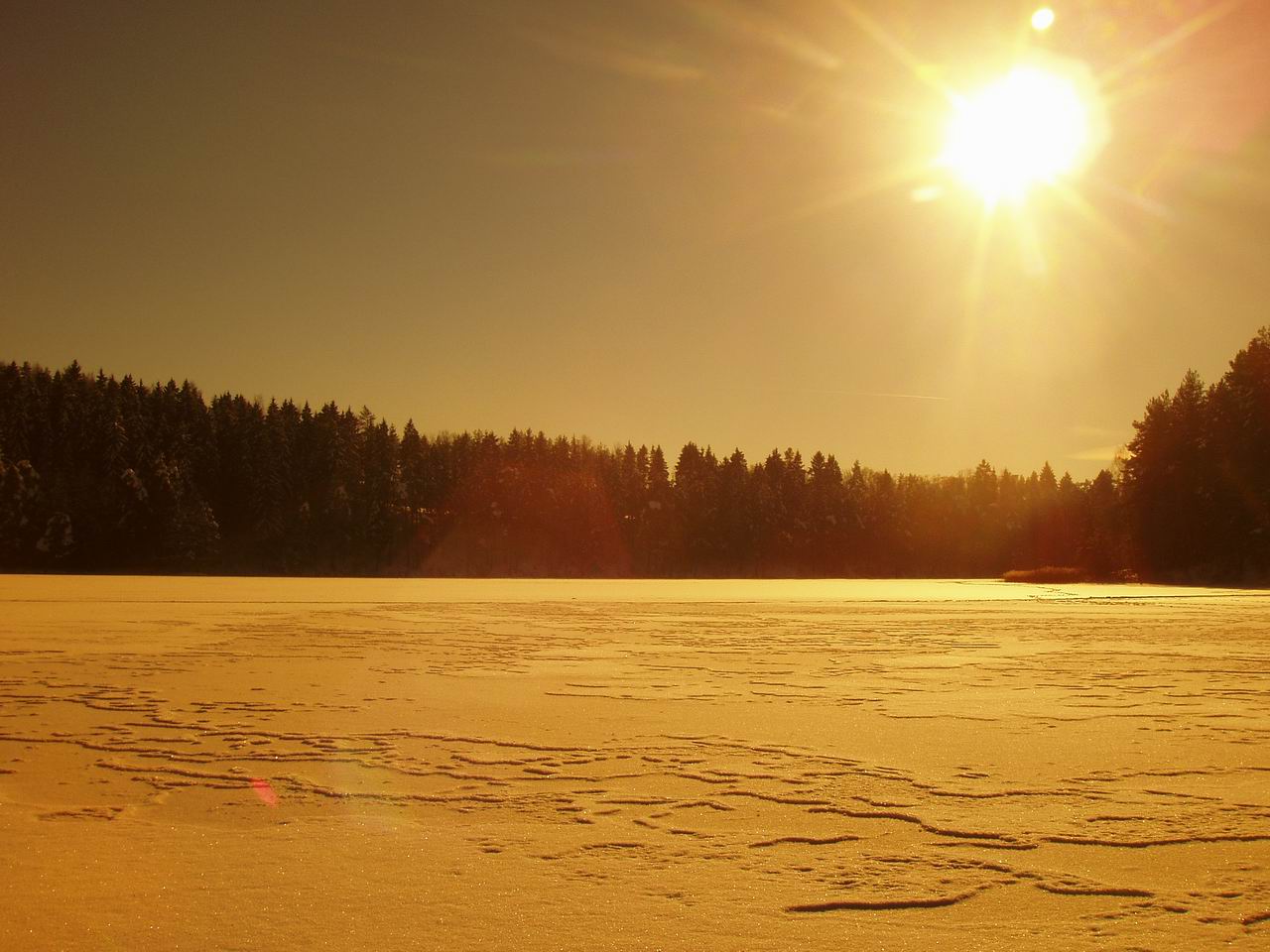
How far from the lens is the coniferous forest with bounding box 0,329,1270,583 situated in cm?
4966

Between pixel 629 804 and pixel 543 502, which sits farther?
pixel 543 502

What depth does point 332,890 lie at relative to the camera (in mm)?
2957

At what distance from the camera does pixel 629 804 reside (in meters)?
3.98

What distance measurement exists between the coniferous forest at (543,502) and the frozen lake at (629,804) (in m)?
46.7

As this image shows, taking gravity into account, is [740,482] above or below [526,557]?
above

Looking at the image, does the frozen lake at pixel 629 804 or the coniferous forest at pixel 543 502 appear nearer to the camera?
the frozen lake at pixel 629 804

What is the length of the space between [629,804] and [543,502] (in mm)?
80491

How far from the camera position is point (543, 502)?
8406 cm

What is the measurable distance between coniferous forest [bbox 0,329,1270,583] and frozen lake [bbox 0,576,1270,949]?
1839 inches

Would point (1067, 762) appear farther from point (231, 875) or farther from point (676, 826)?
point (231, 875)

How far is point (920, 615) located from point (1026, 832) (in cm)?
1408

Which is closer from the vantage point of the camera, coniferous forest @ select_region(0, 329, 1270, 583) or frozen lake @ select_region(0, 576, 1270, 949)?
frozen lake @ select_region(0, 576, 1270, 949)

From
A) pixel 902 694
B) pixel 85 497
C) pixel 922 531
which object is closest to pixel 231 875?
pixel 902 694

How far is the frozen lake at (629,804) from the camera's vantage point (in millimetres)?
2740
